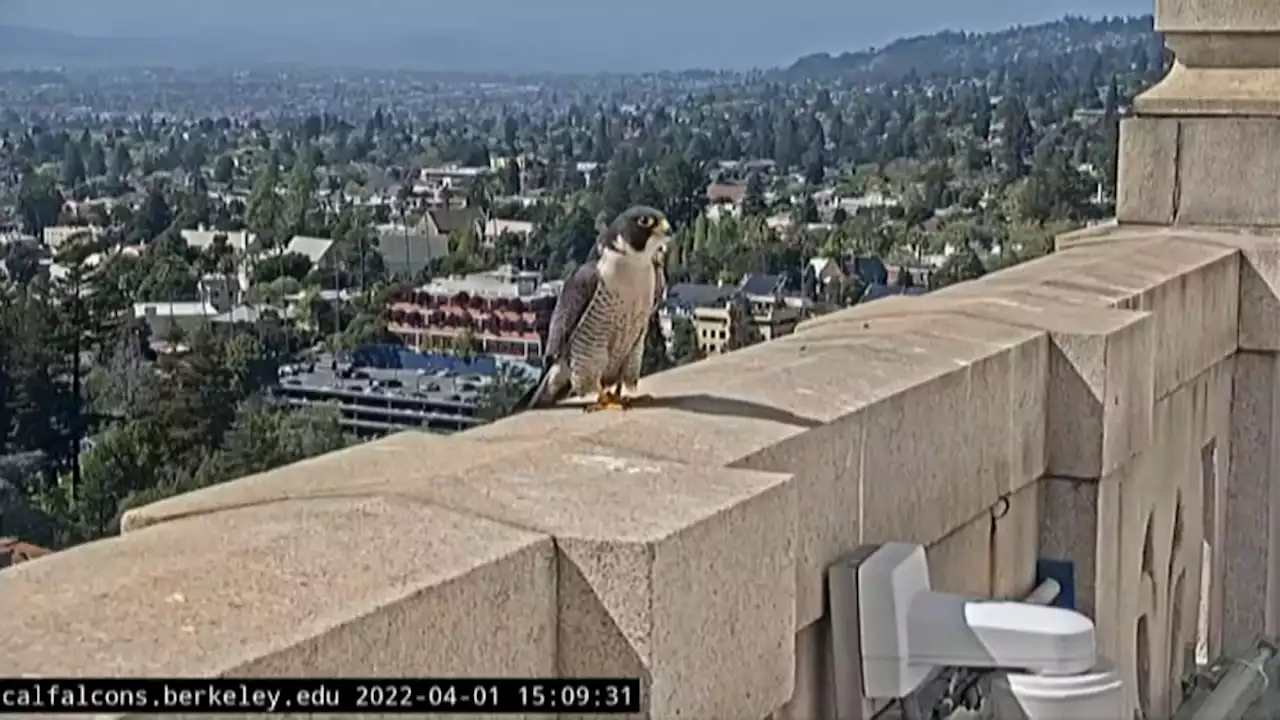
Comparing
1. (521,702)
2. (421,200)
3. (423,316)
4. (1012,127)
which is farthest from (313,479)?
(1012,127)

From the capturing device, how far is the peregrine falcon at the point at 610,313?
378 centimetres

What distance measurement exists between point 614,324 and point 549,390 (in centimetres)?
17

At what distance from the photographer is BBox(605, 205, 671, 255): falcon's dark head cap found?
381cm

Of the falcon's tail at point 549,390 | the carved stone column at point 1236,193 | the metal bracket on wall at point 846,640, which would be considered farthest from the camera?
the carved stone column at point 1236,193

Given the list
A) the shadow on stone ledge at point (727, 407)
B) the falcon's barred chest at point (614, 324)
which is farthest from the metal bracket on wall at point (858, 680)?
the falcon's barred chest at point (614, 324)

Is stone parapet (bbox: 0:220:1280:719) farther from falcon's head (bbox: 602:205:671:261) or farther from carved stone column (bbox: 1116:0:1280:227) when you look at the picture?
carved stone column (bbox: 1116:0:1280:227)

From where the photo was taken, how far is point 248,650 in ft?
6.71

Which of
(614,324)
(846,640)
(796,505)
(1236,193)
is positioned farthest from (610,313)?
(1236,193)

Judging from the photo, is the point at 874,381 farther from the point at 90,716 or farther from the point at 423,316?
the point at 423,316

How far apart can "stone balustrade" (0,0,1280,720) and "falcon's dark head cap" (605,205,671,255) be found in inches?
9.4

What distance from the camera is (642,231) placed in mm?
3832

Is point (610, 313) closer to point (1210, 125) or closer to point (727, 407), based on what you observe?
point (727, 407)
